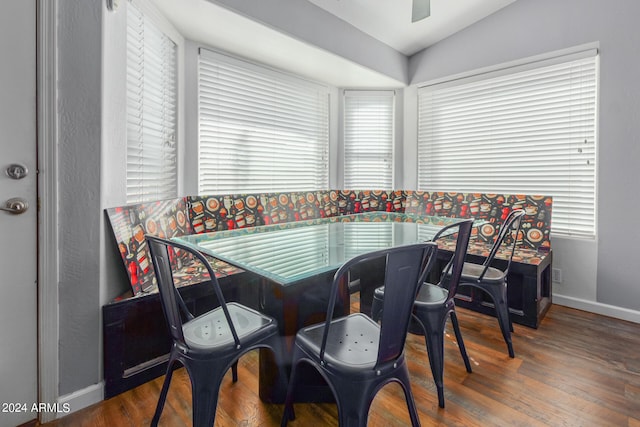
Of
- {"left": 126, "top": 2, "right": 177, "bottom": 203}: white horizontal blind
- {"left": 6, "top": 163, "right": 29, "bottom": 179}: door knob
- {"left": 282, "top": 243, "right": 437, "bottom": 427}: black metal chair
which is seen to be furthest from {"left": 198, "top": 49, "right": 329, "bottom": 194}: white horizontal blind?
{"left": 282, "top": 243, "right": 437, "bottom": 427}: black metal chair

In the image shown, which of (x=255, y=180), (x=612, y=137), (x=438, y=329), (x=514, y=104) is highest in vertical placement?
(x=514, y=104)

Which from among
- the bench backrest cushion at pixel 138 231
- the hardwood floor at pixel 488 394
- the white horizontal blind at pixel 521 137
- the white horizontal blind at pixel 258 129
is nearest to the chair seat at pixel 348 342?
the hardwood floor at pixel 488 394

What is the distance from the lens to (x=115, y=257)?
5.62ft

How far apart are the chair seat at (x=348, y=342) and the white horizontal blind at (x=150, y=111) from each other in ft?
4.93

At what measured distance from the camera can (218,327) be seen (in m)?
1.33

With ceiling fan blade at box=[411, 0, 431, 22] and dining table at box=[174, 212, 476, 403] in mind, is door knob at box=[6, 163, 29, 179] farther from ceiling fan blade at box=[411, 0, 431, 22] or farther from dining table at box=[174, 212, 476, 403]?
ceiling fan blade at box=[411, 0, 431, 22]

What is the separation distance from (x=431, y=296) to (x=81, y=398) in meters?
1.77

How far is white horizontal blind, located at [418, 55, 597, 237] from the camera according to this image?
274 cm

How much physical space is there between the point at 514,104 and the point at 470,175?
777mm

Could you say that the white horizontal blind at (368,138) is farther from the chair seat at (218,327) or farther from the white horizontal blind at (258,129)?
the chair seat at (218,327)

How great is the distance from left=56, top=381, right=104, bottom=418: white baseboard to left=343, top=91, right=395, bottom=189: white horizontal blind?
9.77 feet

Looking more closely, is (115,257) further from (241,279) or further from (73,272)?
(241,279)

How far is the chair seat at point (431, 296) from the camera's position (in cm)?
155

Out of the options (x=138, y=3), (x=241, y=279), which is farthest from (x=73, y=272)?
(x=138, y=3)
